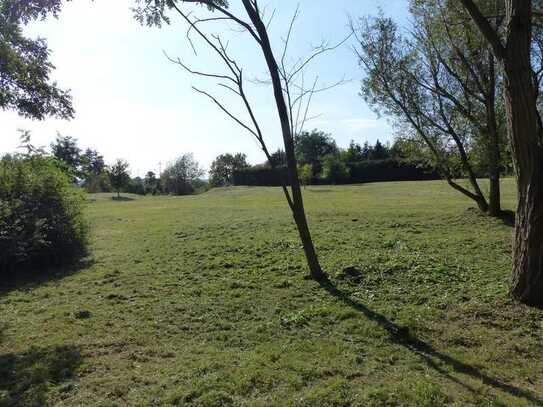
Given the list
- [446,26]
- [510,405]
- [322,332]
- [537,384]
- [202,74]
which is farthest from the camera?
[446,26]

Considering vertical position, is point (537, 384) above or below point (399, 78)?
below

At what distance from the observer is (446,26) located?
1059 centimetres

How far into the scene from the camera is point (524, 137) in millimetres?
5012

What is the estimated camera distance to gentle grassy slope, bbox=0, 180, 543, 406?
3473 mm

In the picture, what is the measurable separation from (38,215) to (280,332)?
24.6 feet

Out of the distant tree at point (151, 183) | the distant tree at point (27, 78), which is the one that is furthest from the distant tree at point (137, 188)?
the distant tree at point (27, 78)

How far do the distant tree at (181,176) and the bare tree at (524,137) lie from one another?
62868 mm

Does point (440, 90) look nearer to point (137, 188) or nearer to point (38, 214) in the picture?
point (38, 214)

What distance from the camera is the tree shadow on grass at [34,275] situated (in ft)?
26.0

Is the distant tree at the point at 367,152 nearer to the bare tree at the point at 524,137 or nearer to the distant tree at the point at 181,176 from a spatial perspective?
the distant tree at the point at 181,176

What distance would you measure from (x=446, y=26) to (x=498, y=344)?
9125 millimetres

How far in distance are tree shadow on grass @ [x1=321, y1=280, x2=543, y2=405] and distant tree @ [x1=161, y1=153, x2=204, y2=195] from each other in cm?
6254

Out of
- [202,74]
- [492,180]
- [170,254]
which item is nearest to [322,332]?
[202,74]

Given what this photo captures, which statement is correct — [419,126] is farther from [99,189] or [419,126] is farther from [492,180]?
[99,189]
